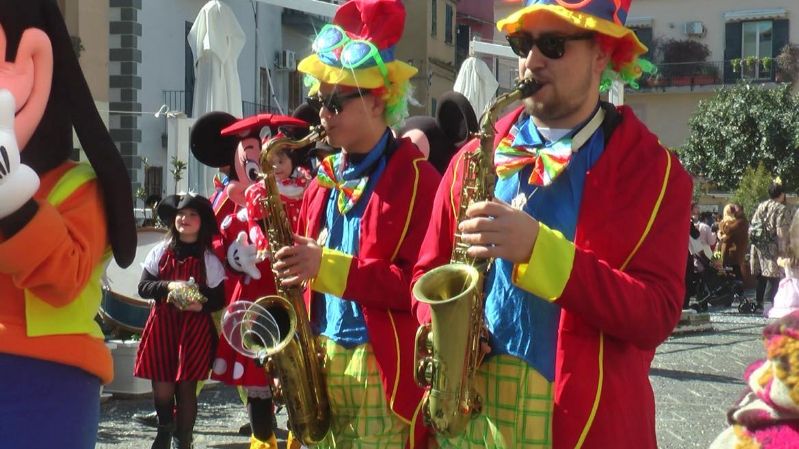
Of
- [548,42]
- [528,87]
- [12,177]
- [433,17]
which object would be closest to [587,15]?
[548,42]

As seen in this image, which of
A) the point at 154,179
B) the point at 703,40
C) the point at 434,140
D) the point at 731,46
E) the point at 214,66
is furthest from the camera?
the point at 703,40

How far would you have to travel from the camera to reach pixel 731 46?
44500mm

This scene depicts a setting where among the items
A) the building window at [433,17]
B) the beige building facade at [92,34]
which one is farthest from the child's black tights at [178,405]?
the building window at [433,17]

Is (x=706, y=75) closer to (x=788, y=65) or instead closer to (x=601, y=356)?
(x=788, y=65)

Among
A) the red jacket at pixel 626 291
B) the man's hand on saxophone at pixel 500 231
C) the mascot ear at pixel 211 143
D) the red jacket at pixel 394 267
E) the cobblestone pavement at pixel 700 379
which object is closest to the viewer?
the man's hand on saxophone at pixel 500 231

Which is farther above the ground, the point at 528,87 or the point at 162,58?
the point at 162,58

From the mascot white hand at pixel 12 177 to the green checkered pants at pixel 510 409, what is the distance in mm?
1192

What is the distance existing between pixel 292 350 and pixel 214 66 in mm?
6187

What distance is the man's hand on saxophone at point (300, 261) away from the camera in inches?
156

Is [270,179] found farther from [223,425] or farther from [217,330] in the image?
[223,425]

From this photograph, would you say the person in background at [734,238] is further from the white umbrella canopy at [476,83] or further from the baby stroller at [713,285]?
the white umbrella canopy at [476,83]

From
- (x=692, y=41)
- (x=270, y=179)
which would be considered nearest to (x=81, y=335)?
(x=270, y=179)

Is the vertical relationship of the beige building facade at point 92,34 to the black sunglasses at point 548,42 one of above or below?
above

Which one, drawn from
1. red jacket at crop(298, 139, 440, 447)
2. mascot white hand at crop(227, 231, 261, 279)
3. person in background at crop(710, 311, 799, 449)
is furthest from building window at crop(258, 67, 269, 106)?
person in background at crop(710, 311, 799, 449)
